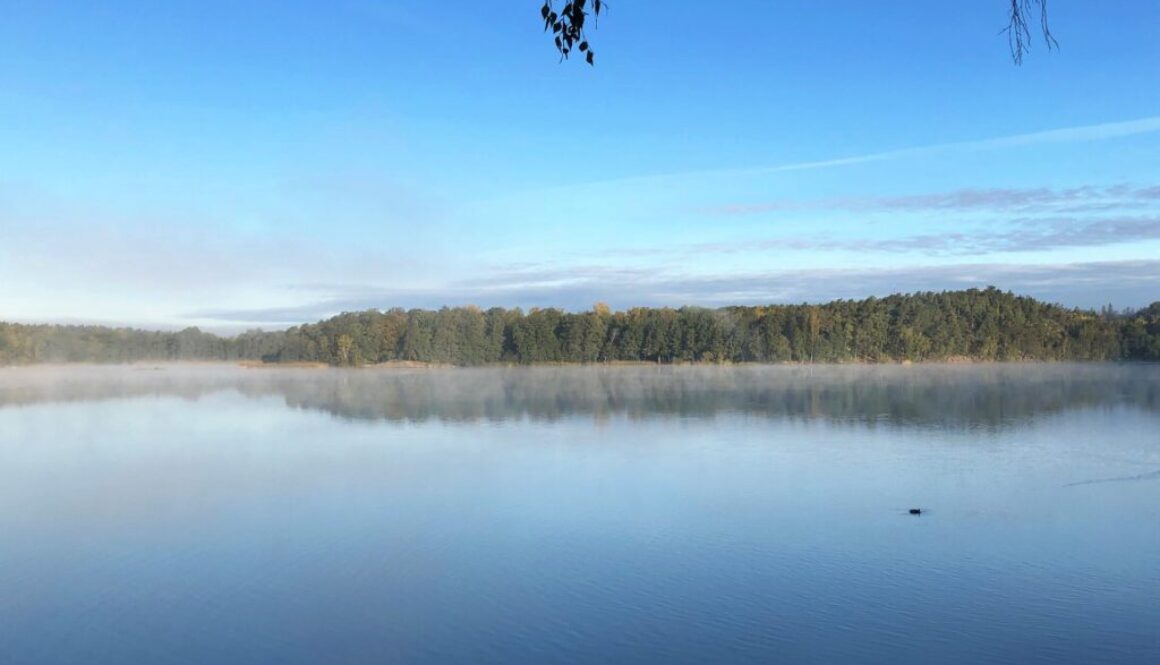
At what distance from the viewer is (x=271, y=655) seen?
543 centimetres

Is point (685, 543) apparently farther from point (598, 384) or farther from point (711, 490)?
point (598, 384)

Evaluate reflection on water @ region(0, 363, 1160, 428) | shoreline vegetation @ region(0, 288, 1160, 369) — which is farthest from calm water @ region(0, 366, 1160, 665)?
shoreline vegetation @ region(0, 288, 1160, 369)

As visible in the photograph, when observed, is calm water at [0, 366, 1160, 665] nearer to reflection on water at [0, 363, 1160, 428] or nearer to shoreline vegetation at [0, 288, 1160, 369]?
reflection on water at [0, 363, 1160, 428]

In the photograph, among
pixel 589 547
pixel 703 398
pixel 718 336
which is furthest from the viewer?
pixel 718 336

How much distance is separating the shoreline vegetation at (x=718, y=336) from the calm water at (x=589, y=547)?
4105 centimetres

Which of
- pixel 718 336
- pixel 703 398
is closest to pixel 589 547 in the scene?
pixel 703 398

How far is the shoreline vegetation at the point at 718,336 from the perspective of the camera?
57.2 m

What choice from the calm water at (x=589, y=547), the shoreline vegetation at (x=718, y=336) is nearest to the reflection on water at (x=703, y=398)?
the calm water at (x=589, y=547)

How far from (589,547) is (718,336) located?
4918 cm

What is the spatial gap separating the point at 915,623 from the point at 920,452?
7882 millimetres

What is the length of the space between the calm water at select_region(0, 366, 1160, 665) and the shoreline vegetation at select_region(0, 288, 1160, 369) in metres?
41.1

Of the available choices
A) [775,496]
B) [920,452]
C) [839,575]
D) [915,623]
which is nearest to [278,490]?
[775,496]

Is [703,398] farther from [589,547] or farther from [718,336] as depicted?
[718,336]

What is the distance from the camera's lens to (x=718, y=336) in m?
56.2
